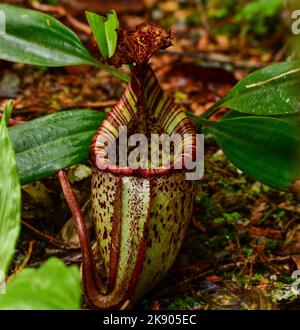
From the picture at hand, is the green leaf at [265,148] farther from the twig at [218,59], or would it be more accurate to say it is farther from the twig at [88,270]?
the twig at [218,59]

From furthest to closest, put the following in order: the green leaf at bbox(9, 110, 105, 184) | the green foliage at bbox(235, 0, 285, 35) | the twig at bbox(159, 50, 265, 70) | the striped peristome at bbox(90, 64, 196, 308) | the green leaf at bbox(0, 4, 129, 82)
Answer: the green foliage at bbox(235, 0, 285, 35) < the twig at bbox(159, 50, 265, 70) < the green leaf at bbox(0, 4, 129, 82) < the green leaf at bbox(9, 110, 105, 184) < the striped peristome at bbox(90, 64, 196, 308)

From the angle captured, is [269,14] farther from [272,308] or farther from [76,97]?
[272,308]

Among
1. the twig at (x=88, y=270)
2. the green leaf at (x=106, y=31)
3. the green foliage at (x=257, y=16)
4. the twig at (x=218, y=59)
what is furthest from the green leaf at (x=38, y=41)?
the green foliage at (x=257, y=16)

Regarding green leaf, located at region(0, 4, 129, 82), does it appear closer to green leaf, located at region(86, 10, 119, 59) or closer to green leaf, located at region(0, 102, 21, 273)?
green leaf, located at region(86, 10, 119, 59)

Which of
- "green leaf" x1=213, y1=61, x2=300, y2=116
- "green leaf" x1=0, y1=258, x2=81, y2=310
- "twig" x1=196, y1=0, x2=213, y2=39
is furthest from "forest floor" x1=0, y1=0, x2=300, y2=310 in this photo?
"green leaf" x1=0, y1=258, x2=81, y2=310

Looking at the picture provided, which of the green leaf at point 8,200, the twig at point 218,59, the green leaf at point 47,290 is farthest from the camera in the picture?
the twig at point 218,59

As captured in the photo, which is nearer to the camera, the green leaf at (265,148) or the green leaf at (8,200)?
the green leaf at (8,200)

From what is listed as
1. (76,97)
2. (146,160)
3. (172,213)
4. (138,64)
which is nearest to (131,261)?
(172,213)
